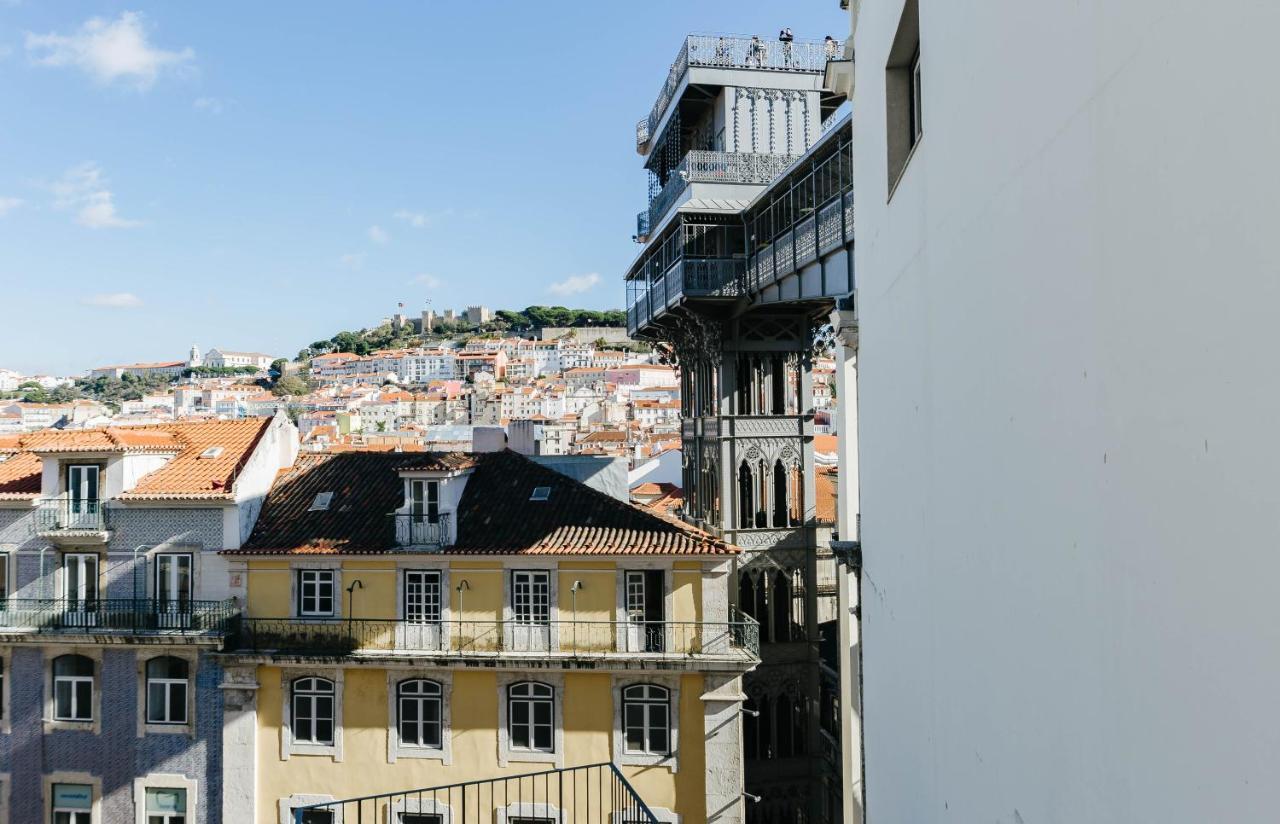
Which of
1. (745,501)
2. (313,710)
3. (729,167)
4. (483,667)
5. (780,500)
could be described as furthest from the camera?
(780,500)

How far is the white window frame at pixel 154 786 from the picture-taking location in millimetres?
18219

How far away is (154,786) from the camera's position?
60.0ft

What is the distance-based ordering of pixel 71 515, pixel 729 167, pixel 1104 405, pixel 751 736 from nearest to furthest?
pixel 1104 405, pixel 71 515, pixel 729 167, pixel 751 736

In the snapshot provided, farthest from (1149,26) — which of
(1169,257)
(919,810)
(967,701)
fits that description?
(919,810)

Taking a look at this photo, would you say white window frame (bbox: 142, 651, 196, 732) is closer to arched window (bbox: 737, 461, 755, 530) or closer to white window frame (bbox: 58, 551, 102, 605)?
white window frame (bbox: 58, 551, 102, 605)

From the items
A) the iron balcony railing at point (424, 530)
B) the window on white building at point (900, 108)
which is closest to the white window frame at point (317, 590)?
the iron balcony railing at point (424, 530)

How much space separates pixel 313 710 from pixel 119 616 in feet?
14.6

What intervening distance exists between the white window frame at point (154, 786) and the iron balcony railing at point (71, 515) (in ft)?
16.5

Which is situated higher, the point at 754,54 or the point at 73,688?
the point at 754,54

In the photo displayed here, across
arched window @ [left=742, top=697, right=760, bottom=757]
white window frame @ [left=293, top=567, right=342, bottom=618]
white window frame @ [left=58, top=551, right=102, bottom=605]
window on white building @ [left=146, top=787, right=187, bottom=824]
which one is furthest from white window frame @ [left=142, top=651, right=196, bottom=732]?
arched window @ [left=742, top=697, right=760, bottom=757]

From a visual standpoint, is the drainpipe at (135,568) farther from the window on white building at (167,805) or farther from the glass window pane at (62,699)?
the window on white building at (167,805)

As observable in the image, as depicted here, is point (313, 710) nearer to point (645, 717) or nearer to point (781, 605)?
point (645, 717)

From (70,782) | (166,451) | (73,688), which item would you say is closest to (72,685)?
(73,688)

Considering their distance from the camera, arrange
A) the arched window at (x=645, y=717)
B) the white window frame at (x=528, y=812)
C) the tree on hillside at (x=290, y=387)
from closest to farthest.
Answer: the white window frame at (x=528, y=812) < the arched window at (x=645, y=717) < the tree on hillside at (x=290, y=387)
